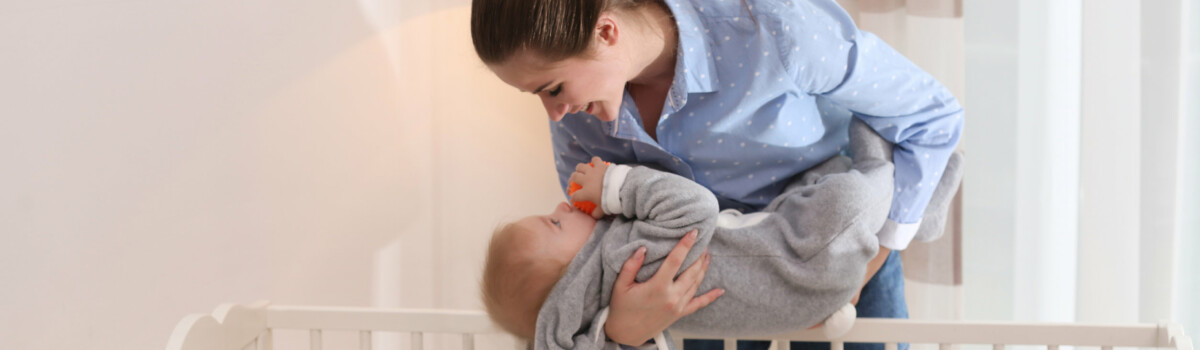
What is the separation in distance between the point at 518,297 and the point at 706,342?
1.48 ft

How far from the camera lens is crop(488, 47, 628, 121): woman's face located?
88 centimetres

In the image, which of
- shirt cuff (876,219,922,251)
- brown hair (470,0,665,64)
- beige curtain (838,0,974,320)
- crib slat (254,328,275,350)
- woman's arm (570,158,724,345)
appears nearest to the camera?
brown hair (470,0,665,64)

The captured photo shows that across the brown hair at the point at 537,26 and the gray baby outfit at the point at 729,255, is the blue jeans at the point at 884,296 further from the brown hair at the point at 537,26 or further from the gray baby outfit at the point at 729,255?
the brown hair at the point at 537,26

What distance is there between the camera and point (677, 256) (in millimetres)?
946

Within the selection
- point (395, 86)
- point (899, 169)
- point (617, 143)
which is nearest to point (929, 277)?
point (899, 169)

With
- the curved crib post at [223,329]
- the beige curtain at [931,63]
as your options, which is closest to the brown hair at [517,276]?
the curved crib post at [223,329]

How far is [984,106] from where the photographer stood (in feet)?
5.13

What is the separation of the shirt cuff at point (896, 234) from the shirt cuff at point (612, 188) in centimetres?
34

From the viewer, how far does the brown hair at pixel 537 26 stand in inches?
33.3

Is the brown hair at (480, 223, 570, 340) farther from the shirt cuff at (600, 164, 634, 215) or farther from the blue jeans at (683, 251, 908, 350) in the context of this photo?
the blue jeans at (683, 251, 908, 350)

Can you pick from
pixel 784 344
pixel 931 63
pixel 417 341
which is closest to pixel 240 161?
pixel 417 341

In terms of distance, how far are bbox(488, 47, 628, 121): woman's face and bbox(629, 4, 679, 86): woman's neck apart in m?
0.04

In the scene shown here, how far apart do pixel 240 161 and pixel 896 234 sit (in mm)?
859

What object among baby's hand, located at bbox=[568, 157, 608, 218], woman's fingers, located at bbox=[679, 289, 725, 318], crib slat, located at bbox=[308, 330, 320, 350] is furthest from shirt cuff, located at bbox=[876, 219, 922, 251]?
crib slat, located at bbox=[308, 330, 320, 350]
